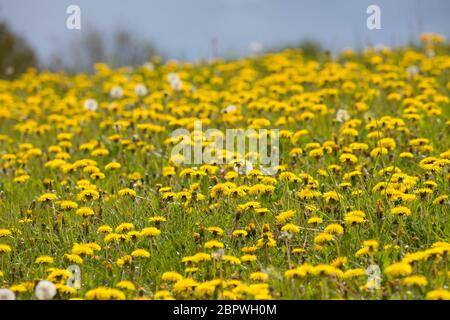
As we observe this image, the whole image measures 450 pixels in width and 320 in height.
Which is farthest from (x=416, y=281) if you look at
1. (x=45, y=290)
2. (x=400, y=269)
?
(x=45, y=290)

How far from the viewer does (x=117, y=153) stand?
747cm

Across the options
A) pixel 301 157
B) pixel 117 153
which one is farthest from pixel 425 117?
pixel 117 153

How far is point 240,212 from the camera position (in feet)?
16.2

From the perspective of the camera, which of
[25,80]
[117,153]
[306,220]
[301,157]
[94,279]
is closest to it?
[94,279]

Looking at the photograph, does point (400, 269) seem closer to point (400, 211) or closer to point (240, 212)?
point (400, 211)

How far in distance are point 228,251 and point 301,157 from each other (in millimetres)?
2035

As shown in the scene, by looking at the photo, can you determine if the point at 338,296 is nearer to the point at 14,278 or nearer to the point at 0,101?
the point at 14,278
